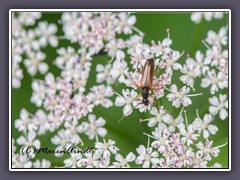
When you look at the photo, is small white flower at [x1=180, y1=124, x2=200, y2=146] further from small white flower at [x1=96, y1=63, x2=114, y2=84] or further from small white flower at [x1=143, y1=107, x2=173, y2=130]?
small white flower at [x1=96, y1=63, x2=114, y2=84]

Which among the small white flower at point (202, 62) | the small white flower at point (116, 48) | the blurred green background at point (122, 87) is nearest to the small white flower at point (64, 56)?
the blurred green background at point (122, 87)

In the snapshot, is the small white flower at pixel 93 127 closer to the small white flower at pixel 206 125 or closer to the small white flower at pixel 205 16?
the small white flower at pixel 206 125

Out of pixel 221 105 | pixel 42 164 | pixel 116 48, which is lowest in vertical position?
pixel 42 164

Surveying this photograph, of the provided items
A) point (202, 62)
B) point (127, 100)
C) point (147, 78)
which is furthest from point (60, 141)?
point (202, 62)

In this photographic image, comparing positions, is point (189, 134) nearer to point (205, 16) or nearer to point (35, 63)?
point (205, 16)

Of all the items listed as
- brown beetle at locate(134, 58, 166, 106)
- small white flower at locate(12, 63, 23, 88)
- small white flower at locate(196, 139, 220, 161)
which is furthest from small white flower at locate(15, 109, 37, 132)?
small white flower at locate(196, 139, 220, 161)
